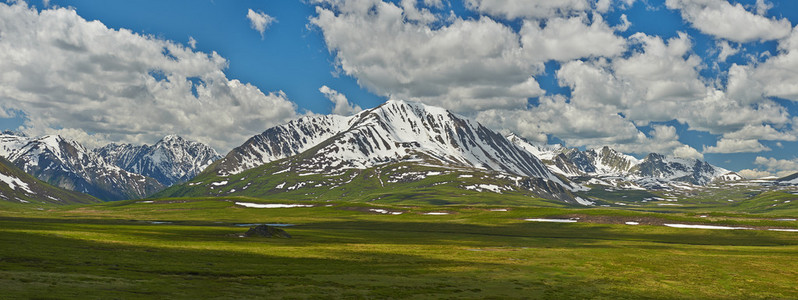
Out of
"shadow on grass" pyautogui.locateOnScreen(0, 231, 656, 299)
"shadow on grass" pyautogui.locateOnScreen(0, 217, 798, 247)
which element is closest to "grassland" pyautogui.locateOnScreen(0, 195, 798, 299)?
"shadow on grass" pyautogui.locateOnScreen(0, 231, 656, 299)

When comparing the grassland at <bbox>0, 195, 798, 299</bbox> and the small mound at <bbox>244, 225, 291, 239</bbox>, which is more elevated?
the small mound at <bbox>244, 225, 291, 239</bbox>

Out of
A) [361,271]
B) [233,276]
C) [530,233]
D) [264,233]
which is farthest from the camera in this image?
[530,233]

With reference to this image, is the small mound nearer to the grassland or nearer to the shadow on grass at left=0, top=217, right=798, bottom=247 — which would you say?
the grassland

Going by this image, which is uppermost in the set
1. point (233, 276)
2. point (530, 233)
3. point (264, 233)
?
point (530, 233)

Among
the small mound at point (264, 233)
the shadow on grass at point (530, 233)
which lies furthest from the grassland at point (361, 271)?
the shadow on grass at point (530, 233)

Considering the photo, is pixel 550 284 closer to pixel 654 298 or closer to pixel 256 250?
pixel 654 298

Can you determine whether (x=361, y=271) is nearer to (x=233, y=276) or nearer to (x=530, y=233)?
(x=233, y=276)

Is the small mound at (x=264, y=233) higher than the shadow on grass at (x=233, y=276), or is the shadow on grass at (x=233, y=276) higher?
the small mound at (x=264, y=233)

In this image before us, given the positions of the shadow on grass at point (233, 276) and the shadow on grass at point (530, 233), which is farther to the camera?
the shadow on grass at point (530, 233)

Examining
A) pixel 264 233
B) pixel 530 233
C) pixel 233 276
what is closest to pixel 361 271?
pixel 233 276

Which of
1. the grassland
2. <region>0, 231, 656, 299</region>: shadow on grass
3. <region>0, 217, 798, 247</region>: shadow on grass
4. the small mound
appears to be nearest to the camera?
<region>0, 231, 656, 299</region>: shadow on grass

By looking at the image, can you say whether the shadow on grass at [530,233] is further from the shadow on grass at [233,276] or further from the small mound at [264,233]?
the shadow on grass at [233,276]

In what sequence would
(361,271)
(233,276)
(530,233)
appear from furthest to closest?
(530,233) < (361,271) < (233,276)

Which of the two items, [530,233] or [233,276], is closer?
[233,276]
